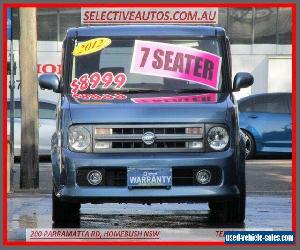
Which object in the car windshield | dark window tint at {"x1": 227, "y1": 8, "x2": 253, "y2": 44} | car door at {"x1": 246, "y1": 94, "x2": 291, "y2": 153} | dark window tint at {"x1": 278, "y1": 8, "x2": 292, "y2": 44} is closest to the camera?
the car windshield

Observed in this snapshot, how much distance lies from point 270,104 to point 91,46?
13.1m

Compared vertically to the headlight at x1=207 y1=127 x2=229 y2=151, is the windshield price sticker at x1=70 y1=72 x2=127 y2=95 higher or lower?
higher

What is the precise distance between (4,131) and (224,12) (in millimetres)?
22117

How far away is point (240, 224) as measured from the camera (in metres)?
13.2

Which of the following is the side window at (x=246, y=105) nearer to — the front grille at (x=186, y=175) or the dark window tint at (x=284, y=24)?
the dark window tint at (x=284, y=24)

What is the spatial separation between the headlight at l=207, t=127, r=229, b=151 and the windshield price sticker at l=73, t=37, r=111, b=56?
6.24 ft

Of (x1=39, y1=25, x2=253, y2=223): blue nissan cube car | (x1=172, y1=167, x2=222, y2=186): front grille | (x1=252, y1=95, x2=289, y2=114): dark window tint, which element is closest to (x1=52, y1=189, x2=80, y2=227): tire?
(x1=39, y1=25, x2=253, y2=223): blue nissan cube car

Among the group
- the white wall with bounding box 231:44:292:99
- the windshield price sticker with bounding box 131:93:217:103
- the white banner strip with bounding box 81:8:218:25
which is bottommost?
the windshield price sticker with bounding box 131:93:217:103

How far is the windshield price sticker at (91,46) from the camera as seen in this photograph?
44.0ft

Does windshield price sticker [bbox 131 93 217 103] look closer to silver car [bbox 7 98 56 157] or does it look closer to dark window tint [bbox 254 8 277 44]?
silver car [bbox 7 98 56 157]

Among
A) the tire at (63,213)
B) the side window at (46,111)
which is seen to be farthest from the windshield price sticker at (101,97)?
the side window at (46,111)

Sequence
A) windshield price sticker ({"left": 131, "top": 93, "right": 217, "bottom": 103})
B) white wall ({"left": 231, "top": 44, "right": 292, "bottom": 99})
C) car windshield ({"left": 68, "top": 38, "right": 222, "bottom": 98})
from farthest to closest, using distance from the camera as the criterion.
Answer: white wall ({"left": 231, "top": 44, "right": 292, "bottom": 99})
car windshield ({"left": 68, "top": 38, "right": 222, "bottom": 98})
windshield price sticker ({"left": 131, "top": 93, "right": 217, "bottom": 103})

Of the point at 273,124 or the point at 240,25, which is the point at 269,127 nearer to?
the point at 273,124

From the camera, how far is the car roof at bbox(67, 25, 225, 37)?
13461mm
